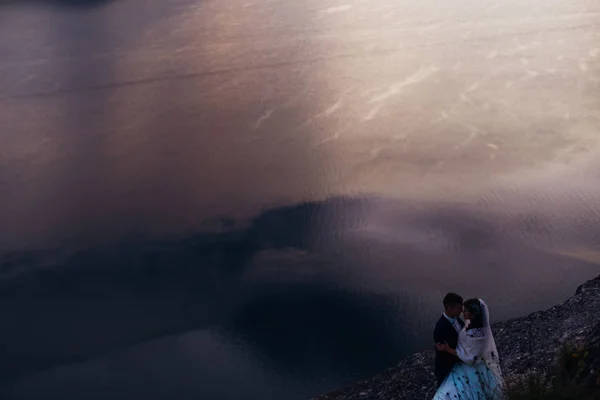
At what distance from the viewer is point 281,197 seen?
14703mm

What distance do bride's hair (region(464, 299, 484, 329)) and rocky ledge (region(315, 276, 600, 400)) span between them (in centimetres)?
267

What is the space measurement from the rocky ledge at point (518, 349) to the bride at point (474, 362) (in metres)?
2.33

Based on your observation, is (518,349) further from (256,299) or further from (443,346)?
(256,299)

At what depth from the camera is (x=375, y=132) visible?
1723 cm

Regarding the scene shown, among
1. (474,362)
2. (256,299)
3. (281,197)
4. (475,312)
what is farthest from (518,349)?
(281,197)

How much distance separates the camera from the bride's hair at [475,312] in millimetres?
5133

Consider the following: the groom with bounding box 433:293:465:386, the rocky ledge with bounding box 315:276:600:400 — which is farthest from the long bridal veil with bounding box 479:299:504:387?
the rocky ledge with bounding box 315:276:600:400

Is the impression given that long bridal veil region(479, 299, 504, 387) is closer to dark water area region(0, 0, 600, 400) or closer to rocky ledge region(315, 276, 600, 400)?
rocky ledge region(315, 276, 600, 400)

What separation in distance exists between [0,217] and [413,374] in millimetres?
9708

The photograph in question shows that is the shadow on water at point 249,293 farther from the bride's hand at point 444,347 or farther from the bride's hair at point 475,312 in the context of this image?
the bride's hair at point 475,312

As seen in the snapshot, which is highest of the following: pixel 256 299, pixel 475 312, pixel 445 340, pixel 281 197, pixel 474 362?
pixel 475 312

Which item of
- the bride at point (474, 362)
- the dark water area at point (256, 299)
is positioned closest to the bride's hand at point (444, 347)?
the bride at point (474, 362)

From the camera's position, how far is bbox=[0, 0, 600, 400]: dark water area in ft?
35.8

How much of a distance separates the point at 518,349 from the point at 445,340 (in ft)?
12.7
